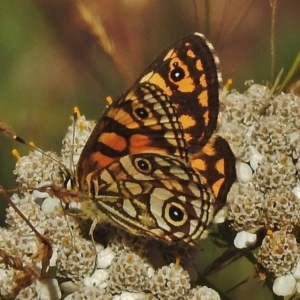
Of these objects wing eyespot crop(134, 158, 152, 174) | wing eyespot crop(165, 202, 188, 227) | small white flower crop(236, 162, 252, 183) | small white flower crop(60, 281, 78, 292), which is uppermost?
wing eyespot crop(134, 158, 152, 174)

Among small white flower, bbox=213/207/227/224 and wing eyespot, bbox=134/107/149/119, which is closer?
wing eyespot, bbox=134/107/149/119

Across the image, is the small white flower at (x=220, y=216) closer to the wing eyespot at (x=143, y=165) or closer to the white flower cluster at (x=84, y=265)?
the white flower cluster at (x=84, y=265)

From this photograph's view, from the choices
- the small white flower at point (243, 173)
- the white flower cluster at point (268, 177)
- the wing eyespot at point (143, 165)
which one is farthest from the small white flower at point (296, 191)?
the wing eyespot at point (143, 165)

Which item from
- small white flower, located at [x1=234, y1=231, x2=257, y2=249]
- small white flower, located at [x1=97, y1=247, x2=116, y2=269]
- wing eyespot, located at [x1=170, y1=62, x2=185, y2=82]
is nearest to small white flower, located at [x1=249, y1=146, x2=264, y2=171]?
small white flower, located at [x1=234, y1=231, x2=257, y2=249]

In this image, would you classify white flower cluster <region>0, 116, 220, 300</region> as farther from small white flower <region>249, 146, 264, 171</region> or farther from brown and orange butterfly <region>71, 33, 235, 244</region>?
small white flower <region>249, 146, 264, 171</region>

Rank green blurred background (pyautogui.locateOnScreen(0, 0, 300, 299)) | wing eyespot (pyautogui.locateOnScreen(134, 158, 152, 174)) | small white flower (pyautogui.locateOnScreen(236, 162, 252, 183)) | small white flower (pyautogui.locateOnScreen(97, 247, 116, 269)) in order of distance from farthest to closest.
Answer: green blurred background (pyautogui.locateOnScreen(0, 0, 300, 299)) → small white flower (pyautogui.locateOnScreen(236, 162, 252, 183)) → small white flower (pyautogui.locateOnScreen(97, 247, 116, 269)) → wing eyespot (pyautogui.locateOnScreen(134, 158, 152, 174))

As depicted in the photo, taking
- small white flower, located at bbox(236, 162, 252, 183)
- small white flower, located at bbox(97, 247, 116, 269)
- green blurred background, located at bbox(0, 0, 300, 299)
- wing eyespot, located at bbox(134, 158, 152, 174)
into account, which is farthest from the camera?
green blurred background, located at bbox(0, 0, 300, 299)

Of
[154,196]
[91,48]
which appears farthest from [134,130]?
[91,48]
